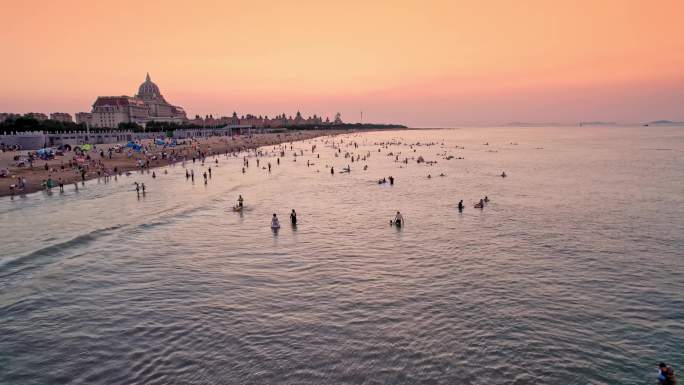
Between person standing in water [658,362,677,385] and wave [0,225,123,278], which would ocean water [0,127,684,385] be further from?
person standing in water [658,362,677,385]

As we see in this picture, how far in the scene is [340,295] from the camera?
1970 centimetres

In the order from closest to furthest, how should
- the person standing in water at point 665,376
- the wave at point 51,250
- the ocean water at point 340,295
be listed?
the person standing in water at point 665,376 → the ocean water at point 340,295 → the wave at point 51,250

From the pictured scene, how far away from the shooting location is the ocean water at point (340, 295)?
1421cm

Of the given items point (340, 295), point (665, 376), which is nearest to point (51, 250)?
point (340, 295)

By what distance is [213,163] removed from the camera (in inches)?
3516

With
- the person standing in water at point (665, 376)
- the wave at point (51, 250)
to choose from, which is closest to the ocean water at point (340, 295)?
the wave at point (51, 250)

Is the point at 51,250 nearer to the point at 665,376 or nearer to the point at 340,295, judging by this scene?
the point at 340,295

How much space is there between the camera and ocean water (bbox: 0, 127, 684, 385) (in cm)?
1421

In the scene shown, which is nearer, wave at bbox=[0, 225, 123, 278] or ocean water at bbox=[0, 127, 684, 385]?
ocean water at bbox=[0, 127, 684, 385]

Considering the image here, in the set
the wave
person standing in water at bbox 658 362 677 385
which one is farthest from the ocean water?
person standing in water at bbox 658 362 677 385

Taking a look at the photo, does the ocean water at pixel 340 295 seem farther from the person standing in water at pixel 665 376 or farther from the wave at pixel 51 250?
the person standing in water at pixel 665 376

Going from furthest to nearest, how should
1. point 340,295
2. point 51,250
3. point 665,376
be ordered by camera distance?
point 51,250 → point 340,295 → point 665,376

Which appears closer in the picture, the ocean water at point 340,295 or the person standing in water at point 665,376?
the person standing in water at point 665,376

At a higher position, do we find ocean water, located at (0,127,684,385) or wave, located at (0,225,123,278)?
wave, located at (0,225,123,278)
